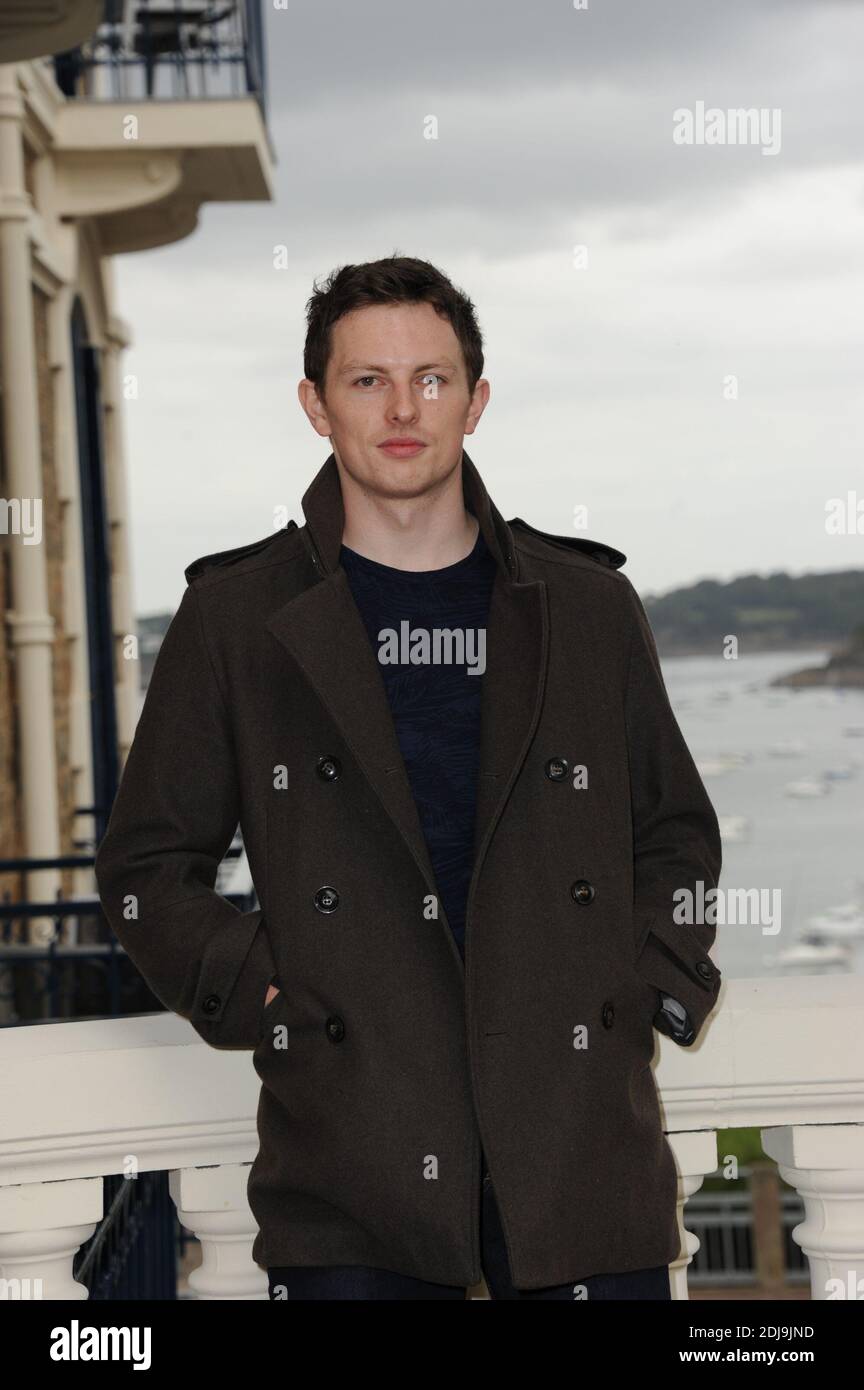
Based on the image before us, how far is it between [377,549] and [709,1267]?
6265 centimetres

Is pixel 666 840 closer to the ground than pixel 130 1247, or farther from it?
farther from it

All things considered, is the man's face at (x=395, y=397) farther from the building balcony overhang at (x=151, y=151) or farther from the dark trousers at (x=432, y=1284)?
the building balcony overhang at (x=151, y=151)

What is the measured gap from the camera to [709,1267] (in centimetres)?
5981

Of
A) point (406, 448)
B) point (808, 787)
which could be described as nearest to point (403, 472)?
point (406, 448)

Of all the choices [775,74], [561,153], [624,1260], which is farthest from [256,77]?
[561,153]

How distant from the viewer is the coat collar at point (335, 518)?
198 cm

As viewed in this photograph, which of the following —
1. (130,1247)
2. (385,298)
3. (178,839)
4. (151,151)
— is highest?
(151,151)

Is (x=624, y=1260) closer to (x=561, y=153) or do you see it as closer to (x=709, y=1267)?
(x=561, y=153)

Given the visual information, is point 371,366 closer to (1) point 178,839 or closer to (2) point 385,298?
(2) point 385,298

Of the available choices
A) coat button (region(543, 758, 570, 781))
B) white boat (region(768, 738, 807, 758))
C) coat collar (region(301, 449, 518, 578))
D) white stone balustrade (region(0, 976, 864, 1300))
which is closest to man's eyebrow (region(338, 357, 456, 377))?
coat collar (region(301, 449, 518, 578))

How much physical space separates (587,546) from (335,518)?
1.15 ft

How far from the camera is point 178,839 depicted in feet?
6.24

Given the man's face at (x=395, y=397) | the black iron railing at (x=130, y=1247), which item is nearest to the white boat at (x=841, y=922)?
the black iron railing at (x=130, y=1247)

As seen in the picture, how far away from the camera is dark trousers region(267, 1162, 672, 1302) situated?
1831mm
